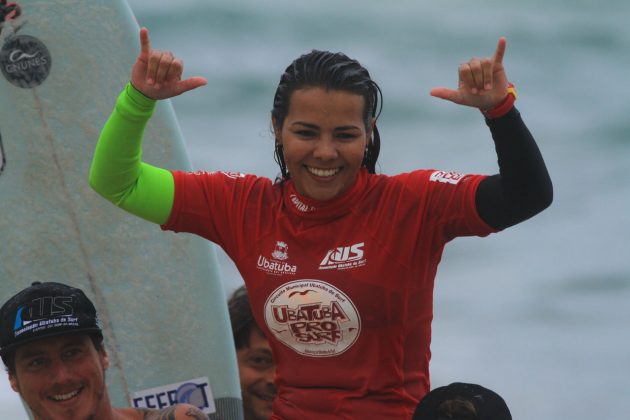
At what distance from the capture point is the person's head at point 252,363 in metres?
4.73

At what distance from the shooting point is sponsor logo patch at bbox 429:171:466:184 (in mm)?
3076

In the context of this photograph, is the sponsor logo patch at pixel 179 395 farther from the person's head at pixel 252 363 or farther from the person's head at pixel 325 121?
the person's head at pixel 325 121

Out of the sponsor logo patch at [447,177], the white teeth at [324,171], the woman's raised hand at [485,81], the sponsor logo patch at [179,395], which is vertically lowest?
the sponsor logo patch at [179,395]

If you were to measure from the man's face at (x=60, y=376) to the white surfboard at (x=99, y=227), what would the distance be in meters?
1.43

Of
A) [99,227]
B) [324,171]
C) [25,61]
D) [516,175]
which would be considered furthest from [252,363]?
[516,175]

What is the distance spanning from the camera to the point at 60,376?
3.04m

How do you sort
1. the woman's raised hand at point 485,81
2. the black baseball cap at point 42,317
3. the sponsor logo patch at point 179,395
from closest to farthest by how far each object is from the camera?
1. the woman's raised hand at point 485,81
2. the black baseball cap at point 42,317
3. the sponsor logo patch at point 179,395

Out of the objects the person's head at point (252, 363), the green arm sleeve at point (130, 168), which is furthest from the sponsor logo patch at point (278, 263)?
the person's head at point (252, 363)

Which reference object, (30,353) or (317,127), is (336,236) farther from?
(30,353)

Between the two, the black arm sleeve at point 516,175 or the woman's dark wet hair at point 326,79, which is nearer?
the black arm sleeve at point 516,175

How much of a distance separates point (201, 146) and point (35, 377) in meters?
8.69

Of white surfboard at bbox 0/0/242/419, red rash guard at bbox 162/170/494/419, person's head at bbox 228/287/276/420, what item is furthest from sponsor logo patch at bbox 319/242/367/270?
person's head at bbox 228/287/276/420

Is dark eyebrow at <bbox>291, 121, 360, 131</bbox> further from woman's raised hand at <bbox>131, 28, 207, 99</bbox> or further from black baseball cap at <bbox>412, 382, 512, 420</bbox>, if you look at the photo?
black baseball cap at <bbox>412, 382, 512, 420</bbox>

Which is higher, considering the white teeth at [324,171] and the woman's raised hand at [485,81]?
the woman's raised hand at [485,81]
